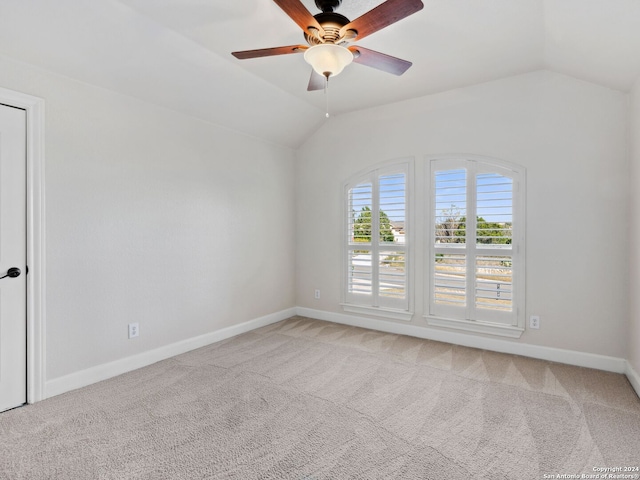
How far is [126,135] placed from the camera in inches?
119

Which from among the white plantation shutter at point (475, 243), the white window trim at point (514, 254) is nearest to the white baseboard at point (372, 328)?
the white window trim at point (514, 254)

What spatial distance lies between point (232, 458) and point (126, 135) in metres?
2.71

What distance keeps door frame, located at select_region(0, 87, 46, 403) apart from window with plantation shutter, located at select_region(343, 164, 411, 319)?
3115mm

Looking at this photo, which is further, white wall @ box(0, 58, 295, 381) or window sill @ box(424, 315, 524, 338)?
window sill @ box(424, 315, 524, 338)

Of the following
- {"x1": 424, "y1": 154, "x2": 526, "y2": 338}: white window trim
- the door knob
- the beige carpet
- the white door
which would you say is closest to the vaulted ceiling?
the white door

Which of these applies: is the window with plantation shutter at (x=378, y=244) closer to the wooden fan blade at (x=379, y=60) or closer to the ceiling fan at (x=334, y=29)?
the wooden fan blade at (x=379, y=60)

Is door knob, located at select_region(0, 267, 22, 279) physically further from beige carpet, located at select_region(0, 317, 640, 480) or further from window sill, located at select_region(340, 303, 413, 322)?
window sill, located at select_region(340, 303, 413, 322)

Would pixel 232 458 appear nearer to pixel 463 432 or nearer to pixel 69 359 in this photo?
pixel 463 432

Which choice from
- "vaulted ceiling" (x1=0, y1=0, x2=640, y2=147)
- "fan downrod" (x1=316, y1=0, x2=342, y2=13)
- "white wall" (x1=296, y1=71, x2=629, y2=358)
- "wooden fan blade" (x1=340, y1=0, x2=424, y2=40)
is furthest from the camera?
"white wall" (x1=296, y1=71, x2=629, y2=358)

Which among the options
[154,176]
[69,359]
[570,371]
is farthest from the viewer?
[154,176]

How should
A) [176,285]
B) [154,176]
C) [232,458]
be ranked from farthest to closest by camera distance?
[176,285], [154,176], [232,458]

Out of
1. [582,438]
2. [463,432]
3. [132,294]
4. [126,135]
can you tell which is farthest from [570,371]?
[126,135]

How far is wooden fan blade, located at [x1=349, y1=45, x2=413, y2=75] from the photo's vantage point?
2135 mm

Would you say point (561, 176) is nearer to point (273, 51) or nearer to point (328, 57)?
point (328, 57)
